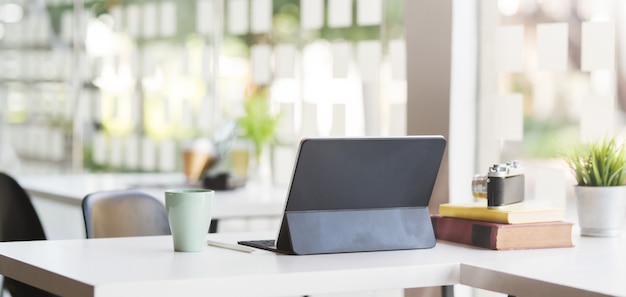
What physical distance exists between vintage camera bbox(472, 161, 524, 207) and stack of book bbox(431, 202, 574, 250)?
0.07ft

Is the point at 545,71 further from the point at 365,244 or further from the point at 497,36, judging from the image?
the point at 365,244

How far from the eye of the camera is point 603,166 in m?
2.29

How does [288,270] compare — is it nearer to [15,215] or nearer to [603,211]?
[603,211]

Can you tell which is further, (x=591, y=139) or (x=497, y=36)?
(x=497, y=36)

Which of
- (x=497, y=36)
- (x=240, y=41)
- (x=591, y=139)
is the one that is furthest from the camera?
(x=240, y=41)

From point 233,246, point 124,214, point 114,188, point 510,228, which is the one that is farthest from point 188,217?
point 114,188

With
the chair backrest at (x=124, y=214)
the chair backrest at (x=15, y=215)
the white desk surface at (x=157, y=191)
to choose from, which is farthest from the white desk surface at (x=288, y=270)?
the white desk surface at (x=157, y=191)

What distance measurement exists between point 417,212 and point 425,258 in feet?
0.56

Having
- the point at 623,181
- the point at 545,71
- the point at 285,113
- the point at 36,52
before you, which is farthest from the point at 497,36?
the point at 36,52

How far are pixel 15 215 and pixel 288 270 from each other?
4.23ft

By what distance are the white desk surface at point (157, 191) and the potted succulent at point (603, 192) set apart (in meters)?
1.08

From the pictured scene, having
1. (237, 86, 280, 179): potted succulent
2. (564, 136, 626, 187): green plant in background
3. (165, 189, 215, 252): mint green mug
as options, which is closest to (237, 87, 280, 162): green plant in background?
(237, 86, 280, 179): potted succulent

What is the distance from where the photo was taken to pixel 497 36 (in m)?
2.93

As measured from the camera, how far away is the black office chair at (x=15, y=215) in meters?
2.69
